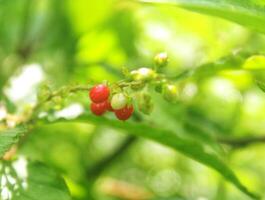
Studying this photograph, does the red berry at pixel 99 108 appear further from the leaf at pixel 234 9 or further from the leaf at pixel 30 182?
the leaf at pixel 234 9

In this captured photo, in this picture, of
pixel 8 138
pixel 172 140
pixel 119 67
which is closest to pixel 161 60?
pixel 172 140

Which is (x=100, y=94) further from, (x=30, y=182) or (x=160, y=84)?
(x=30, y=182)

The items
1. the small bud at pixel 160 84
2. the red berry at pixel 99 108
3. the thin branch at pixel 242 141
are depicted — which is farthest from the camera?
the thin branch at pixel 242 141

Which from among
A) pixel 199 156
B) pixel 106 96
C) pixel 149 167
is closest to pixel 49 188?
pixel 106 96

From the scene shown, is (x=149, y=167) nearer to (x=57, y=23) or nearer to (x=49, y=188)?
(x=57, y=23)

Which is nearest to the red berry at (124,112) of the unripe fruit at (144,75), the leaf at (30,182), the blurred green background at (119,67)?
the unripe fruit at (144,75)

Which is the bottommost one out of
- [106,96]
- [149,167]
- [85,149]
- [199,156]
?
[149,167]

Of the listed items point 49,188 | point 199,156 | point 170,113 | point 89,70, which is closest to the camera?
point 49,188

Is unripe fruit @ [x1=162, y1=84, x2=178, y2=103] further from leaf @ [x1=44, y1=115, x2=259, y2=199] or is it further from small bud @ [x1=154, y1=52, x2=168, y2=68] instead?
leaf @ [x1=44, y1=115, x2=259, y2=199]
